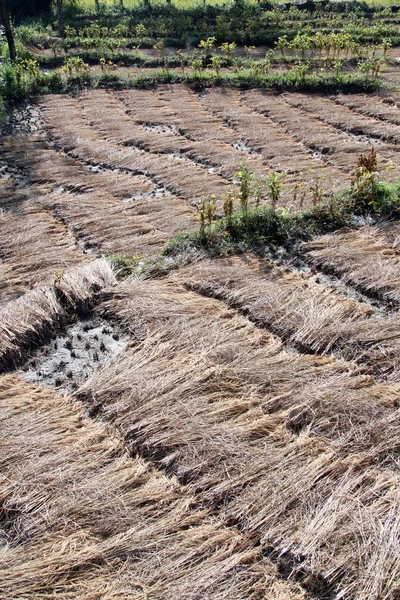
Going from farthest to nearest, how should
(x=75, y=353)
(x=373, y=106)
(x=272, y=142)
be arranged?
1. (x=373, y=106)
2. (x=272, y=142)
3. (x=75, y=353)

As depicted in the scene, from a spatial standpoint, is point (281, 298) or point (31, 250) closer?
point (281, 298)

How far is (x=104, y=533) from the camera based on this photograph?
10.5 ft

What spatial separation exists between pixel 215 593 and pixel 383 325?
2.76 meters

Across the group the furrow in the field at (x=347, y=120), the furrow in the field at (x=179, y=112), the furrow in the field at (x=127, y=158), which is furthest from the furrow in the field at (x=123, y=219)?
the furrow in the field at (x=347, y=120)

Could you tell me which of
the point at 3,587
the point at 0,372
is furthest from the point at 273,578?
the point at 0,372

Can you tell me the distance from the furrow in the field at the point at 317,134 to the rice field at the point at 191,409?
0.99 meters

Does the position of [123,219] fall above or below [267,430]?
above

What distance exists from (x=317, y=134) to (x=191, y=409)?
7218 millimetres

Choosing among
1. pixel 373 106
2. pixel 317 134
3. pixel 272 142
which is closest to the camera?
pixel 272 142

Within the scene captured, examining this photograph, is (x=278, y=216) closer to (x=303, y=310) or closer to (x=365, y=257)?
(x=365, y=257)

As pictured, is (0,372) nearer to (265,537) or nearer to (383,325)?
(265,537)

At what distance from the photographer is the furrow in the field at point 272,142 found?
827cm

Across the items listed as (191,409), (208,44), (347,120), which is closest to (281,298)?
(191,409)

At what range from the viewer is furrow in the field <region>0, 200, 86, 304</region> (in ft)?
19.7
